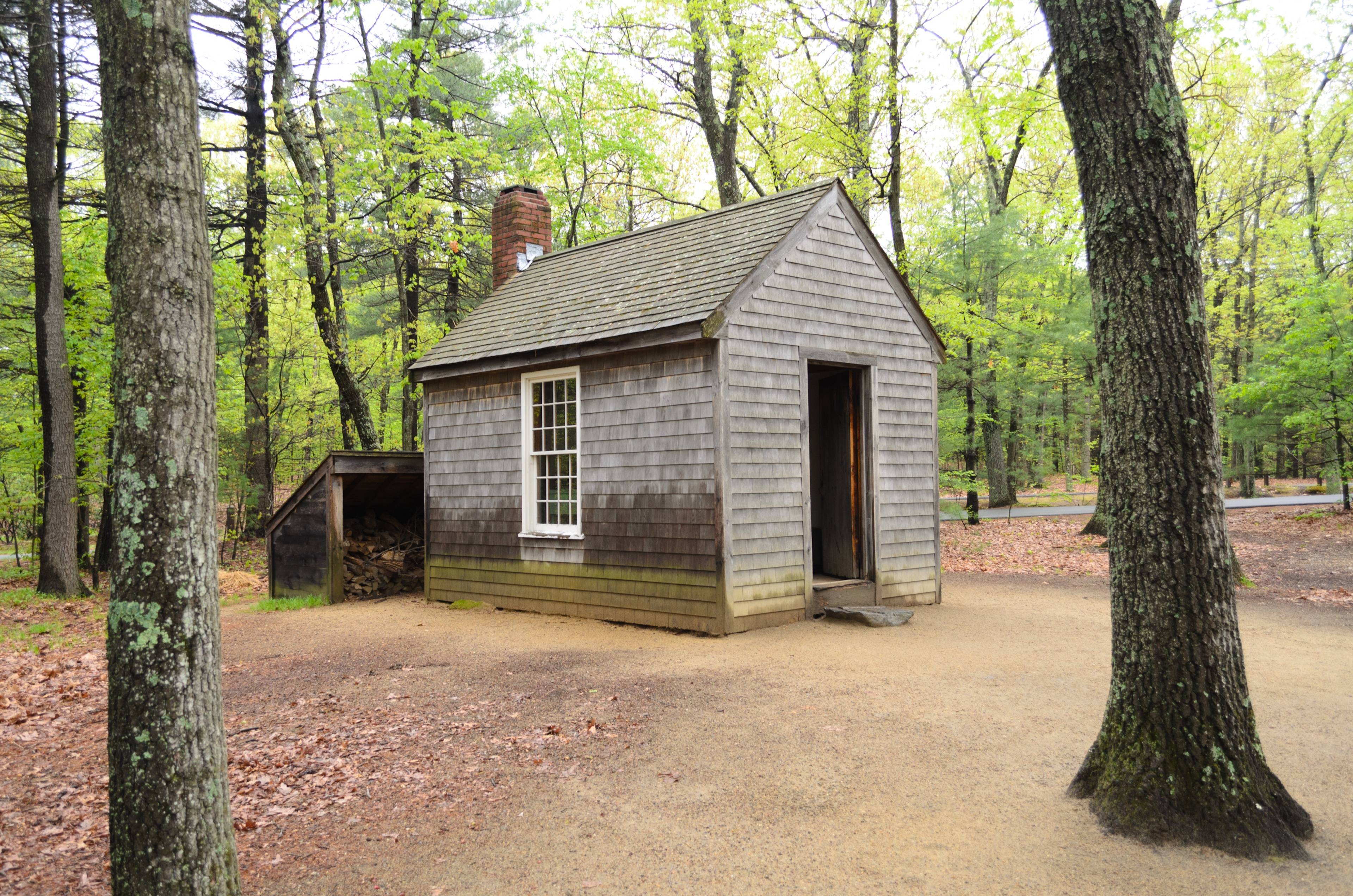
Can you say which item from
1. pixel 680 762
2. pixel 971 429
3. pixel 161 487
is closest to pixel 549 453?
pixel 680 762

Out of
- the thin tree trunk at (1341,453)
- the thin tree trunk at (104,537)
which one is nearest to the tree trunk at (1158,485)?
the thin tree trunk at (104,537)

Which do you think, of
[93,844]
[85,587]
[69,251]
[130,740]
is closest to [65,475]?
[85,587]

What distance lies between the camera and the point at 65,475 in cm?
1284

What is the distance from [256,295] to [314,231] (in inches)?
168

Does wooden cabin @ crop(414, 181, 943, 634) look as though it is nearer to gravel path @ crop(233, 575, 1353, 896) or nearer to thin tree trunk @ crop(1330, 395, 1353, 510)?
gravel path @ crop(233, 575, 1353, 896)

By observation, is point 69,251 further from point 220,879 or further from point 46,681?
point 220,879

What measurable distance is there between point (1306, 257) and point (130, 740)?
106 ft

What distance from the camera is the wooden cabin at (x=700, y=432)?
8.77 m

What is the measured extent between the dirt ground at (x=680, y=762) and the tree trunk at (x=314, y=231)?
6.80 m

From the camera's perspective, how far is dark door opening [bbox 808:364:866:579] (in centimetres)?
1016

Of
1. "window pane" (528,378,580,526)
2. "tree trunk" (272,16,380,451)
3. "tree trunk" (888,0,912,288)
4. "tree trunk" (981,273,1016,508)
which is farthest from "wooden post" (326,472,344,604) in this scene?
"tree trunk" (981,273,1016,508)

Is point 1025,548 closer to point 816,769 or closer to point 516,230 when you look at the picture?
point 516,230

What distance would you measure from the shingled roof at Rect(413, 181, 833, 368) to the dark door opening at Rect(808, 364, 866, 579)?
1.69m

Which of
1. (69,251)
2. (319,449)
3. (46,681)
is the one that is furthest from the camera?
(319,449)
